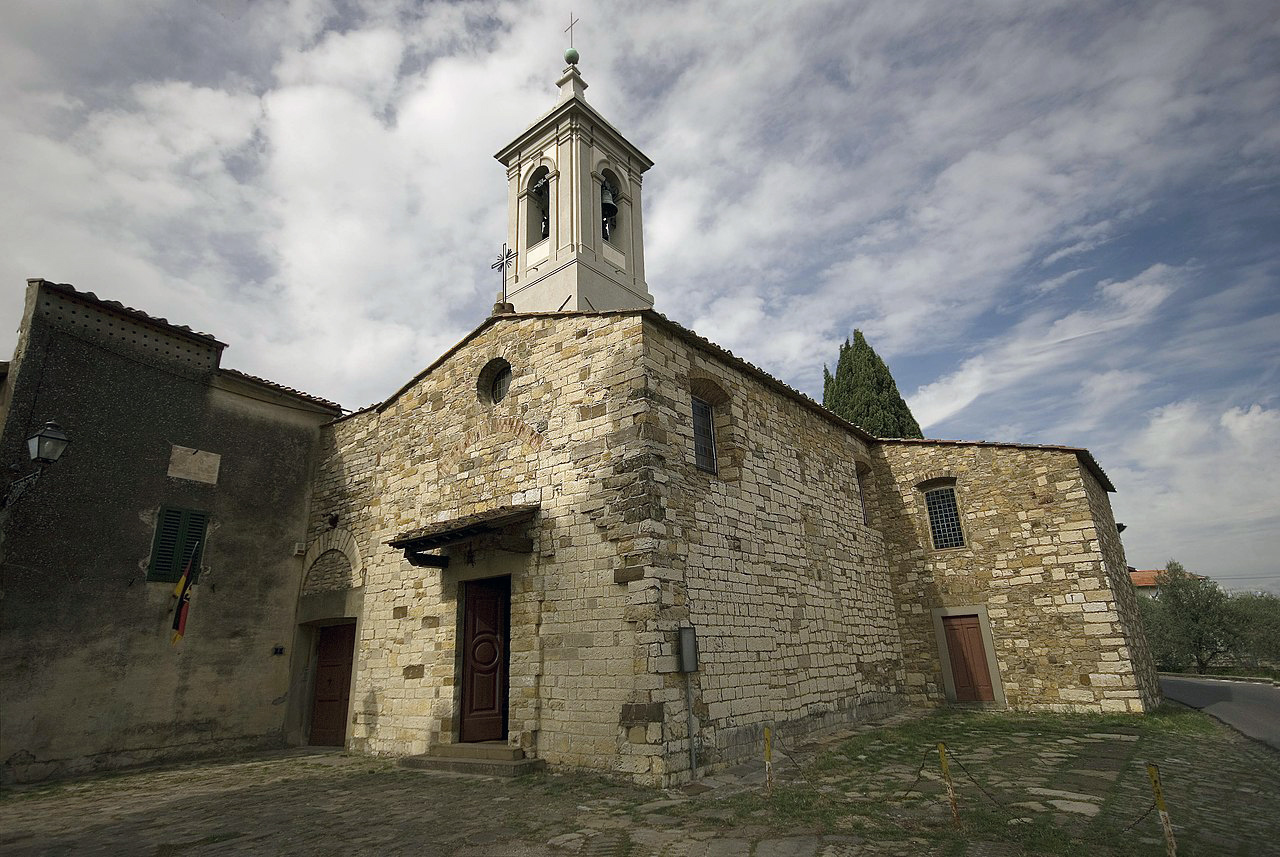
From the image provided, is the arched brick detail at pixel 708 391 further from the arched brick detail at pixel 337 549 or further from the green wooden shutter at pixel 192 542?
the green wooden shutter at pixel 192 542

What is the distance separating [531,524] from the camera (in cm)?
876

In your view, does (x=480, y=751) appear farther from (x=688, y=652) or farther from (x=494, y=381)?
(x=494, y=381)

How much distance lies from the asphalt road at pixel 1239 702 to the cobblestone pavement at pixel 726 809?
260 centimetres

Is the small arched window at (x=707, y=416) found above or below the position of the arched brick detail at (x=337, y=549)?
above

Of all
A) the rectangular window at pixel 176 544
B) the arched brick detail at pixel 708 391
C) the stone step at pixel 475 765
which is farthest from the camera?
the rectangular window at pixel 176 544

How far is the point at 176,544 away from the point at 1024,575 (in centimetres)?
1529

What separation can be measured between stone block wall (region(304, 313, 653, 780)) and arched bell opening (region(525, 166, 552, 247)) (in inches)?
293

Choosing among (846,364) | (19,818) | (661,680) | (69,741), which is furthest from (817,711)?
(846,364)

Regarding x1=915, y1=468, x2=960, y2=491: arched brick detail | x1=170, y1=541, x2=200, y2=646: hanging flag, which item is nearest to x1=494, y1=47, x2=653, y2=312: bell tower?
x1=915, y1=468, x2=960, y2=491: arched brick detail

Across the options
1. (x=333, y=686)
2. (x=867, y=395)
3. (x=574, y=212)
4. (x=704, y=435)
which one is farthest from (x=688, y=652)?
(x=867, y=395)

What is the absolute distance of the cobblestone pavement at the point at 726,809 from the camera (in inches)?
195

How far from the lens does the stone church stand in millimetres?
8016

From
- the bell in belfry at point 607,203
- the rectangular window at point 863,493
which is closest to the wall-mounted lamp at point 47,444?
the rectangular window at point 863,493

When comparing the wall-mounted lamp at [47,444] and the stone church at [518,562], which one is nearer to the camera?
the wall-mounted lamp at [47,444]
